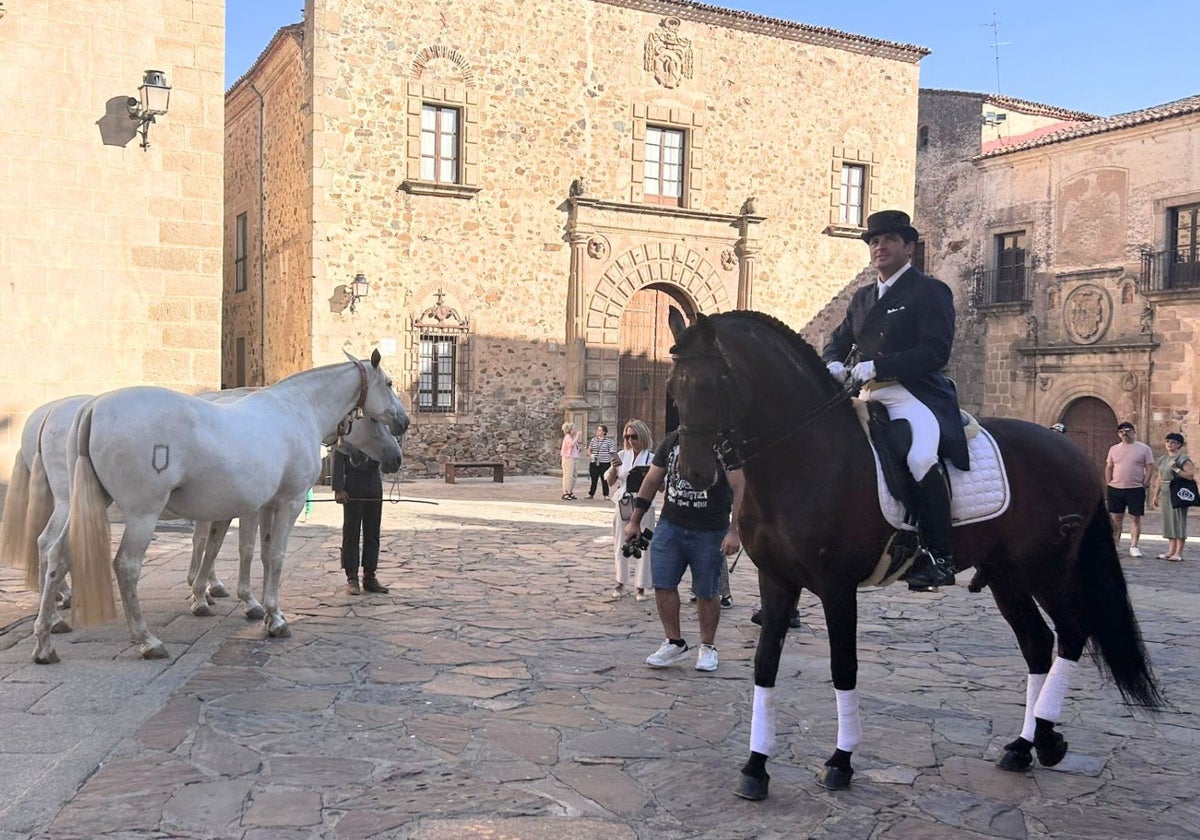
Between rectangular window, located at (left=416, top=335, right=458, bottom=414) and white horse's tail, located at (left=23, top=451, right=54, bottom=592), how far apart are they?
1389 cm

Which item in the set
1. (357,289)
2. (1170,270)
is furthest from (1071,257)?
(357,289)

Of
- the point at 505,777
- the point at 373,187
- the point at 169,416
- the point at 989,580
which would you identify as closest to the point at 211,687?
the point at 169,416

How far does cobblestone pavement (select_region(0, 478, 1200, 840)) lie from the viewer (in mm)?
3783

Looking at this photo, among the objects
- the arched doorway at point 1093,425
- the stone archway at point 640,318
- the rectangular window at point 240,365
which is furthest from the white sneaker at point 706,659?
the arched doorway at point 1093,425

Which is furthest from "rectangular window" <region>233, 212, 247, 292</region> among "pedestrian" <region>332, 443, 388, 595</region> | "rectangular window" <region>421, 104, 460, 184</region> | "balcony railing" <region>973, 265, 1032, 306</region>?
"balcony railing" <region>973, 265, 1032, 306</region>

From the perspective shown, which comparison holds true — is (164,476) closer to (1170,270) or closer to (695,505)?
(695,505)

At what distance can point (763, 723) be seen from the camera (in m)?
4.23

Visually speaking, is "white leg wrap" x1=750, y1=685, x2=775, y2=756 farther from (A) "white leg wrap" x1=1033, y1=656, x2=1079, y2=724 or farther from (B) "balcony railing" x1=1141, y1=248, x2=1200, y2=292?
(B) "balcony railing" x1=1141, y1=248, x2=1200, y2=292

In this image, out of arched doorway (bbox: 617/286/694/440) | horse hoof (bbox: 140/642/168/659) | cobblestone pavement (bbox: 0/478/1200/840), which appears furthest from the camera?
arched doorway (bbox: 617/286/694/440)

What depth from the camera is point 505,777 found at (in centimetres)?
419

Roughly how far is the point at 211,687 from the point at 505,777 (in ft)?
6.74

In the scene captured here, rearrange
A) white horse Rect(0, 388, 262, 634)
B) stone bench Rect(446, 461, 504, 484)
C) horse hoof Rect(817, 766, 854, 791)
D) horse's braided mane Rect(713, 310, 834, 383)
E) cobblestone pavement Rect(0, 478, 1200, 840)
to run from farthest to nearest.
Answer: stone bench Rect(446, 461, 504, 484)
white horse Rect(0, 388, 262, 634)
horse's braided mane Rect(713, 310, 834, 383)
horse hoof Rect(817, 766, 854, 791)
cobblestone pavement Rect(0, 478, 1200, 840)

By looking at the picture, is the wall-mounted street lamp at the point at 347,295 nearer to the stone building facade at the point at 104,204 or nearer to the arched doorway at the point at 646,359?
the arched doorway at the point at 646,359

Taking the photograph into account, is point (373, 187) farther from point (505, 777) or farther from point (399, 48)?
point (505, 777)
